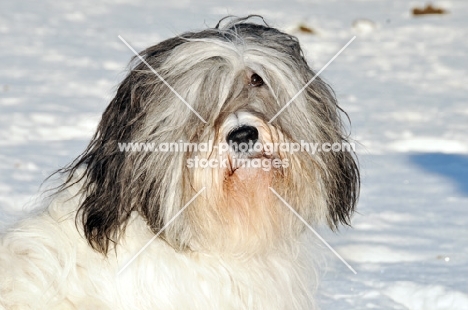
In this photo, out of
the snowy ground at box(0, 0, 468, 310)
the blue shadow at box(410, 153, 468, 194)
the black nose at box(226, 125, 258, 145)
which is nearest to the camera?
the black nose at box(226, 125, 258, 145)

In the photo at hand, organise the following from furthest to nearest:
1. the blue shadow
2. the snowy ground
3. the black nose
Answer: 1. the blue shadow
2. the snowy ground
3. the black nose

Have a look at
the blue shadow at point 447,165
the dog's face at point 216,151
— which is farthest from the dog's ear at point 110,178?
the blue shadow at point 447,165

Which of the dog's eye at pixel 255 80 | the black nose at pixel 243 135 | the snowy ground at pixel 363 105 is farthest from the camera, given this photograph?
the snowy ground at pixel 363 105

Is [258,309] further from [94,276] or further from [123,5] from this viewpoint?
[123,5]

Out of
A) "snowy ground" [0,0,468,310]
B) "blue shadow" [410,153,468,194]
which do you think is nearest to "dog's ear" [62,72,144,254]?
"snowy ground" [0,0,468,310]

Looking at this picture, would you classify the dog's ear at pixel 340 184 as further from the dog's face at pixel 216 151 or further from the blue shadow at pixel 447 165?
the blue shadow at pixel 447 165

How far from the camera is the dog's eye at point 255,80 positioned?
334 cm

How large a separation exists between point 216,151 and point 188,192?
0.18 metres

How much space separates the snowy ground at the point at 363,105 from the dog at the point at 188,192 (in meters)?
0.60

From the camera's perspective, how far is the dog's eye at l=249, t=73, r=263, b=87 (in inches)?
131

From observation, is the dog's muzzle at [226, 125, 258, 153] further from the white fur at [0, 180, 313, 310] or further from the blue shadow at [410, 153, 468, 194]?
the blue shadow at [410, 153, 468, 194]

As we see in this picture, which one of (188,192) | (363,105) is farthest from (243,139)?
(363,105)

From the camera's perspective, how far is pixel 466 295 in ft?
13.3

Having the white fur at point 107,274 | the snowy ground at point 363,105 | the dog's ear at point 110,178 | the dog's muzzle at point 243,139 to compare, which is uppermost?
the dog's muzzle at point 243,139
